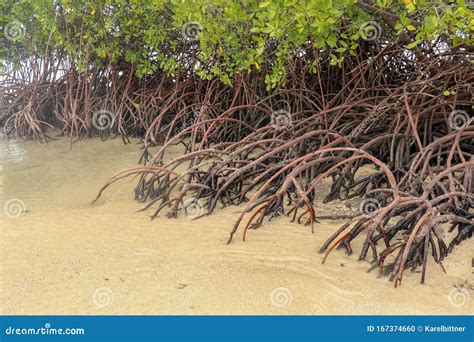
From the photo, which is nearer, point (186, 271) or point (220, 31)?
point (186, 271)

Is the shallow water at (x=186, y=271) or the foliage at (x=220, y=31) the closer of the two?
the shallow water at (x=186, y=271)

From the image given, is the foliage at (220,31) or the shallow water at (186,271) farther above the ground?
the foliage at (220,31)

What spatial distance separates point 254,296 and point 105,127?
3.96 meters

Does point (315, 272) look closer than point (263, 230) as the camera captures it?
Yes

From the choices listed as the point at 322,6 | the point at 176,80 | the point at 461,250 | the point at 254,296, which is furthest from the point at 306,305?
the point at 176,80

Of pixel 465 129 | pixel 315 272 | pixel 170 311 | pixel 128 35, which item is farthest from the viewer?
pixel 128 35

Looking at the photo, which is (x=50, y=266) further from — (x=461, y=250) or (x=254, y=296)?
(x=461, y=250)

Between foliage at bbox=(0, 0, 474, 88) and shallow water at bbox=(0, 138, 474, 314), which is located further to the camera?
foliage at bbox=(0, 0, 474, 88)

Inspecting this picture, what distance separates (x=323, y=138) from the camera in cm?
375

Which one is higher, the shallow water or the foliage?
the foliage

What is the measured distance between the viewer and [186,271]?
2678 millimetres

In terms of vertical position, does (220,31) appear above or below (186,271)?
above

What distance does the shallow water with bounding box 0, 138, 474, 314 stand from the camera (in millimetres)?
2355

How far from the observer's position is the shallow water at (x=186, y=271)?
2.36 metres
